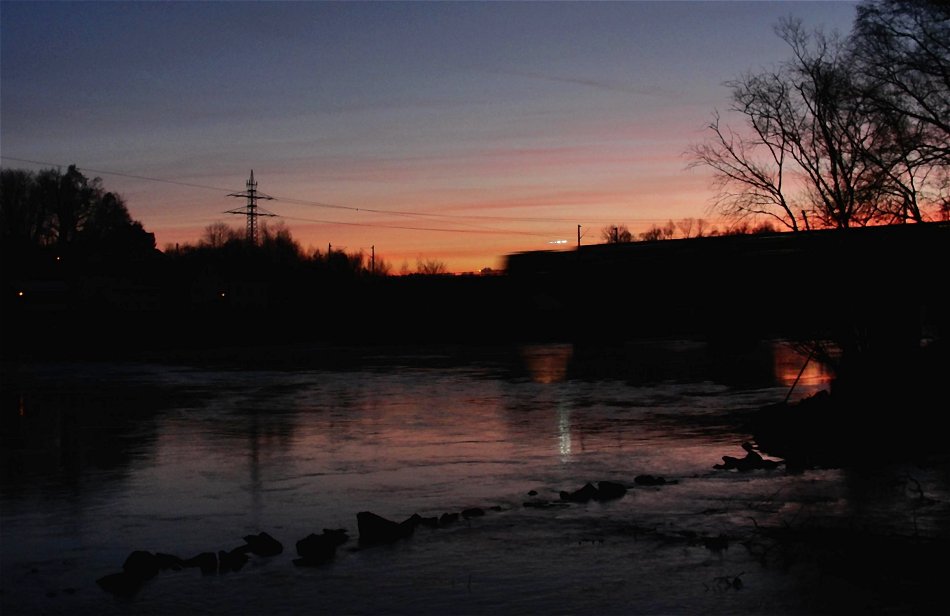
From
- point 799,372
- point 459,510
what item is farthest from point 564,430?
point 799,372

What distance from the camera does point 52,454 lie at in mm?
20344

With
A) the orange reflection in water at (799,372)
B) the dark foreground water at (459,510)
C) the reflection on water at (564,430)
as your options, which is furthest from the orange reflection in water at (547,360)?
the reflection on water at (564,430)

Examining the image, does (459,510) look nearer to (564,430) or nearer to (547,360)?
(564,430)

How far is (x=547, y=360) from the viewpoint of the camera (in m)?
50.7

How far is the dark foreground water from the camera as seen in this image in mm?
10172

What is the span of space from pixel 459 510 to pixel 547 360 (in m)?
36.7

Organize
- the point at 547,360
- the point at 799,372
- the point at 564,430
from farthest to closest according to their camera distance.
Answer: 1. the point at 547,360
2. the point at 799,372
3. the point at 564,430

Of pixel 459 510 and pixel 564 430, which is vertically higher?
pixel 564 430

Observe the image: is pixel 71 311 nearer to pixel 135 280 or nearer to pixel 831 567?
pixel 135 280

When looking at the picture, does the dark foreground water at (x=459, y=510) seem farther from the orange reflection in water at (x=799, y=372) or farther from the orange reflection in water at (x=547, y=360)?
Result: the orange reflection in water at (x=547, y=360)

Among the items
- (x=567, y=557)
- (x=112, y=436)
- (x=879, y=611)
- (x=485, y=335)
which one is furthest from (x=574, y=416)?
(x=485, y=335)

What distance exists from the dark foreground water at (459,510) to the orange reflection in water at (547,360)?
374 inches

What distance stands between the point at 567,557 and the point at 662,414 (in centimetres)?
1467

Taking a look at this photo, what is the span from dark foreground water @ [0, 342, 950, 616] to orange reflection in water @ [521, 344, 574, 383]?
950 cm
